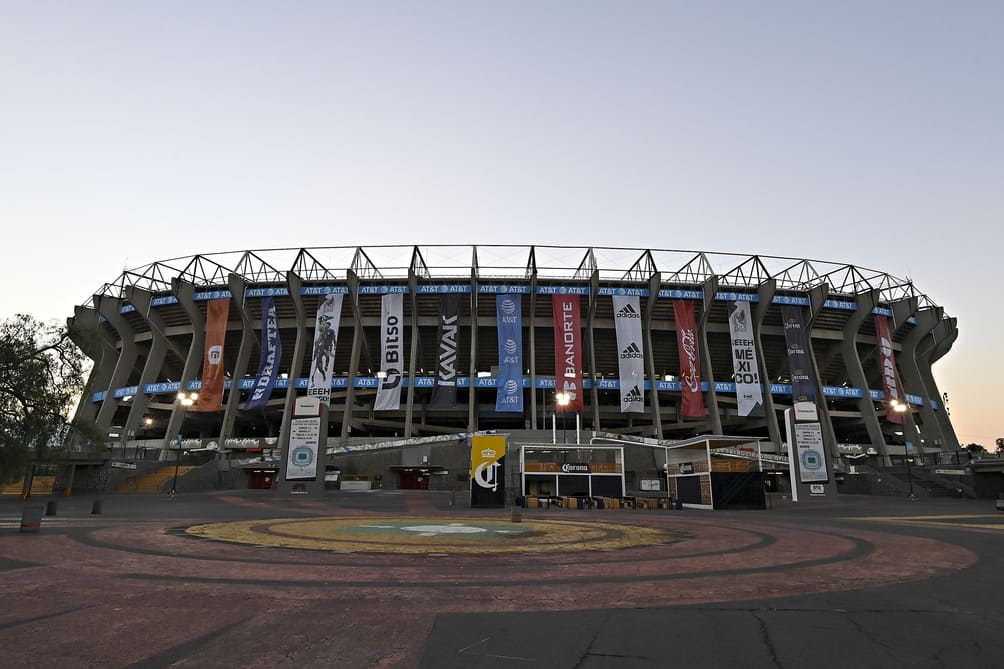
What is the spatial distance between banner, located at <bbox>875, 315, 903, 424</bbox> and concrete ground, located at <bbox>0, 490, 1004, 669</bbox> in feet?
210

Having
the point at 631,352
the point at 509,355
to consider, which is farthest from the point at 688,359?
the point at 509,355

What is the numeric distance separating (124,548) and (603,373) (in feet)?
235

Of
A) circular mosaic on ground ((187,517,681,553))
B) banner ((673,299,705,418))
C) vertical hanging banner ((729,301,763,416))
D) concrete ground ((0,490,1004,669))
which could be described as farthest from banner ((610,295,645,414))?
concrete ground ((0,490,1004,669))

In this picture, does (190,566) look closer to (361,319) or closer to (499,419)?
(361,319)

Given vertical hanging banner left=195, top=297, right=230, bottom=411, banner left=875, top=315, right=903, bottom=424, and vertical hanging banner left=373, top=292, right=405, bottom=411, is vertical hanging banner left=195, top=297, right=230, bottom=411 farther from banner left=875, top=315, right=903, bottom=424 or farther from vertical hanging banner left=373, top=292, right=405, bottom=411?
banner left=875, top=315, right=903, bottom=424

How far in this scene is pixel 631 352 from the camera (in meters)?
68.2

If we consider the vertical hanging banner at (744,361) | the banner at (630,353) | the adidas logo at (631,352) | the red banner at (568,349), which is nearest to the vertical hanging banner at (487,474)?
the red banner at (568,349)

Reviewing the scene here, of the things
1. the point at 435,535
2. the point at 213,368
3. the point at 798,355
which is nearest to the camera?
the point at 435,535

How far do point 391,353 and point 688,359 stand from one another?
3656cm

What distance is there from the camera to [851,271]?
252 feet

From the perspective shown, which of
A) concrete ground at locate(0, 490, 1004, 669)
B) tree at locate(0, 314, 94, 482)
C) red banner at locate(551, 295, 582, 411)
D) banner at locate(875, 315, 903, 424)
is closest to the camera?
concrete ground at locate(0, 490, 1004, 669)

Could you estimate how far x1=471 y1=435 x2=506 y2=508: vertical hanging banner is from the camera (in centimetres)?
3488

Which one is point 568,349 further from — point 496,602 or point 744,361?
point 496,602

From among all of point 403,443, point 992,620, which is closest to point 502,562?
point 992,620
